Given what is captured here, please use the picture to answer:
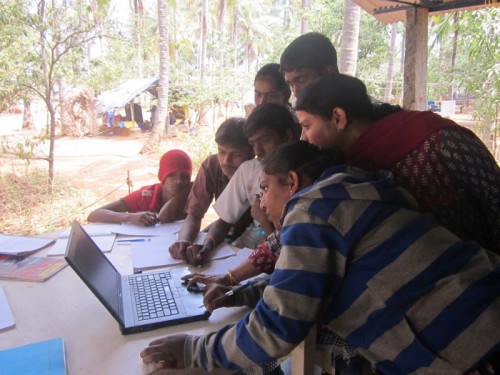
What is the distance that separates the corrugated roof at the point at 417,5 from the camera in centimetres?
290

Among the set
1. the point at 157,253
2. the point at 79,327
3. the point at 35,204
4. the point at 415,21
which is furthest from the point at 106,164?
the point at 79,327

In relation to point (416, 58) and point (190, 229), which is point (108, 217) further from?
point (416, 58)

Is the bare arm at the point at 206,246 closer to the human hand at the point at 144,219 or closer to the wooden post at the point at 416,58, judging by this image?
the human hand at the point at 144,219

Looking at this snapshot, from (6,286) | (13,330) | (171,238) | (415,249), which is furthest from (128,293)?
(415,249)

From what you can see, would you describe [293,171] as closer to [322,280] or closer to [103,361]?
[322,280]

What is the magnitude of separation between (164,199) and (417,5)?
91.6 inches

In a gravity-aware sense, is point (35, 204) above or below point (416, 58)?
below

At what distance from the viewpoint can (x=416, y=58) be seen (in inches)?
131

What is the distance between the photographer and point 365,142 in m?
1.16

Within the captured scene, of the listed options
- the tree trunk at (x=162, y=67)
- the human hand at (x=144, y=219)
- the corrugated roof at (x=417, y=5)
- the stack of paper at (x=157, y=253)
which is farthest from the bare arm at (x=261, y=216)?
the tree trunk at (x=162, y=67)

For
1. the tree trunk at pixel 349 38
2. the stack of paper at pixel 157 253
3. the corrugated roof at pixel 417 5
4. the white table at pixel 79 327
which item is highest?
A: the tree trunk at pixel 349 38

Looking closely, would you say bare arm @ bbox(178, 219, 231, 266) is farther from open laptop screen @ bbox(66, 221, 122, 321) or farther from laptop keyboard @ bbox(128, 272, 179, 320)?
open laptop screen @ bbox(66, 221, 122, 321)

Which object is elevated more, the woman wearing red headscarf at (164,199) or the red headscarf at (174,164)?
the red headscarf at (174,164)

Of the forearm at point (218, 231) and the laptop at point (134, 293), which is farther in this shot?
the forearm at point (218, 231)
